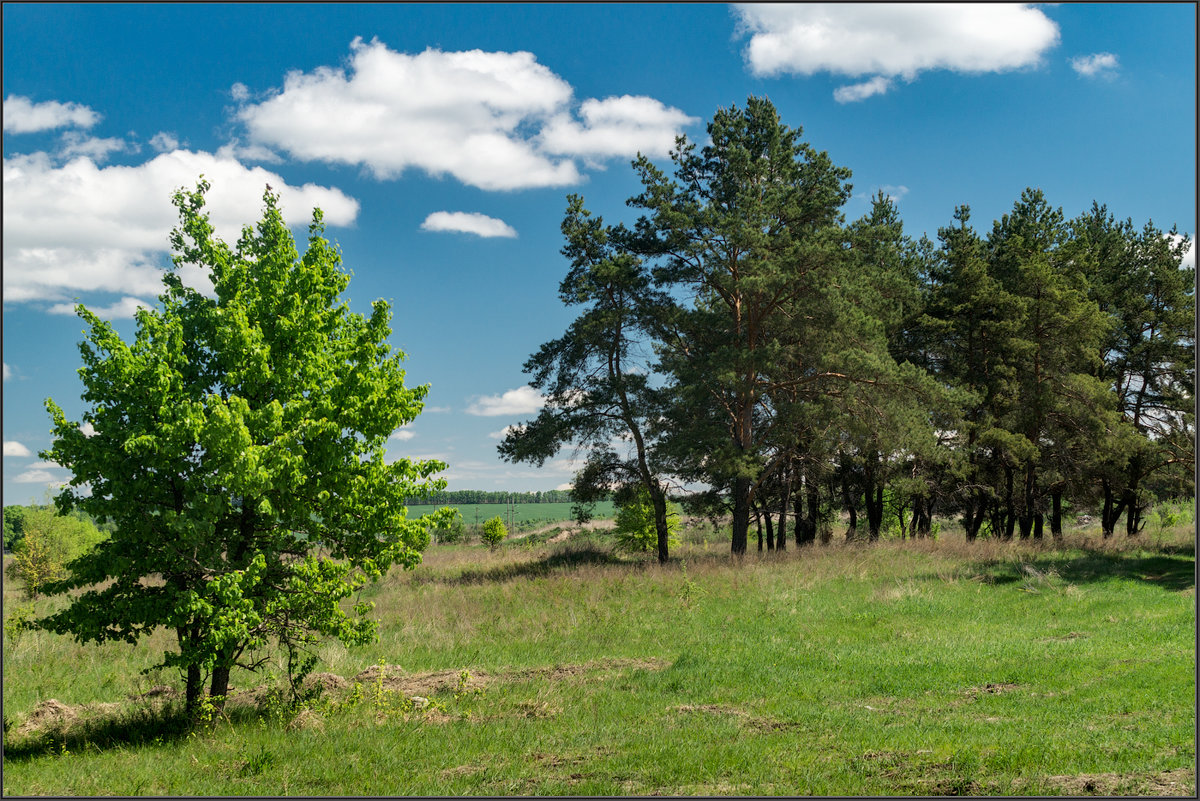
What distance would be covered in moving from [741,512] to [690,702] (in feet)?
56.4

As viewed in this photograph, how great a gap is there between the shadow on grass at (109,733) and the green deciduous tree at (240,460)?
1.60 ft

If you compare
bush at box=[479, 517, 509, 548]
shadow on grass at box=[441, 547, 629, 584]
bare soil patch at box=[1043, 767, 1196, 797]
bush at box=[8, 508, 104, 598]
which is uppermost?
bare soil patch at box=[1043, 767, 1196, 797]

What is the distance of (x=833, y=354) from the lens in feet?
83.4

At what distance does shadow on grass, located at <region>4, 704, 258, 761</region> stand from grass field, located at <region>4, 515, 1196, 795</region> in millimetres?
42

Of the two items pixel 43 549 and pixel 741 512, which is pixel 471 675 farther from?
pixel 43 549

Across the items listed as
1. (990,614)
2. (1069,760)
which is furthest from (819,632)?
(1069,760)

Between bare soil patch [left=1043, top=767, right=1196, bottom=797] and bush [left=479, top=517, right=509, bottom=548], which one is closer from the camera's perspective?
bare soil patch [left=1043, top=767, right=1196, bottom=797]

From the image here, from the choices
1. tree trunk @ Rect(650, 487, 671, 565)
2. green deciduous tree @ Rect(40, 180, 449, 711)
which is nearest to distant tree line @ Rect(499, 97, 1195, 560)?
tree trunk @ Rect(650, 487, 671, 565)

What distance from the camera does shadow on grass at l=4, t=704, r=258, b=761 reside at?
30.5 ft

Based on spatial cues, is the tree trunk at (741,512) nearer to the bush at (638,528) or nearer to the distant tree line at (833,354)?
the distant tree line at (833,354)

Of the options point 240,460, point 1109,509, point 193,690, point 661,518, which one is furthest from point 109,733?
point 1109,509

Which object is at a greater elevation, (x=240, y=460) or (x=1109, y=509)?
(x=240, y=460)

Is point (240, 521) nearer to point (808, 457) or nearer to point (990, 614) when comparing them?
point (990, 614)

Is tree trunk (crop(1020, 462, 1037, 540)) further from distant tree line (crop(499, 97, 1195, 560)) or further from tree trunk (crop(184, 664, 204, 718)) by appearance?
tree trunk (crop(184, 664, 204, 718))
